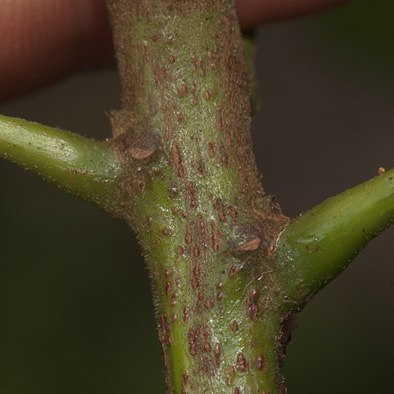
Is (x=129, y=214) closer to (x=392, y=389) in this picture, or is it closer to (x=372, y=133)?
(x=392, y=389)

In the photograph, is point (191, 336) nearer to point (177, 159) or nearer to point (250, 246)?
point (250, 246)

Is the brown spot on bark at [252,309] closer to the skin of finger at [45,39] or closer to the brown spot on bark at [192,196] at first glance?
the brown spot on bark at [192,196]

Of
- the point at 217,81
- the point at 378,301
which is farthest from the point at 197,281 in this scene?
the point at 378,301

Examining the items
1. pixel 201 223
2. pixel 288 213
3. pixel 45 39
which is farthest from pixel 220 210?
pixel 288 213

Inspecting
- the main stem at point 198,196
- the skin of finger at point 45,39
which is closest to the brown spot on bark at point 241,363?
the main stem at point 198,196

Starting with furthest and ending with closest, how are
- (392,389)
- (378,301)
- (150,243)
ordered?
(378,301) < (392,389) < (150,243)

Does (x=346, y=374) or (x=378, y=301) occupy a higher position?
(x=378, y=301)

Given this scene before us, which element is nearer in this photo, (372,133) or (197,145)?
(197,145)
